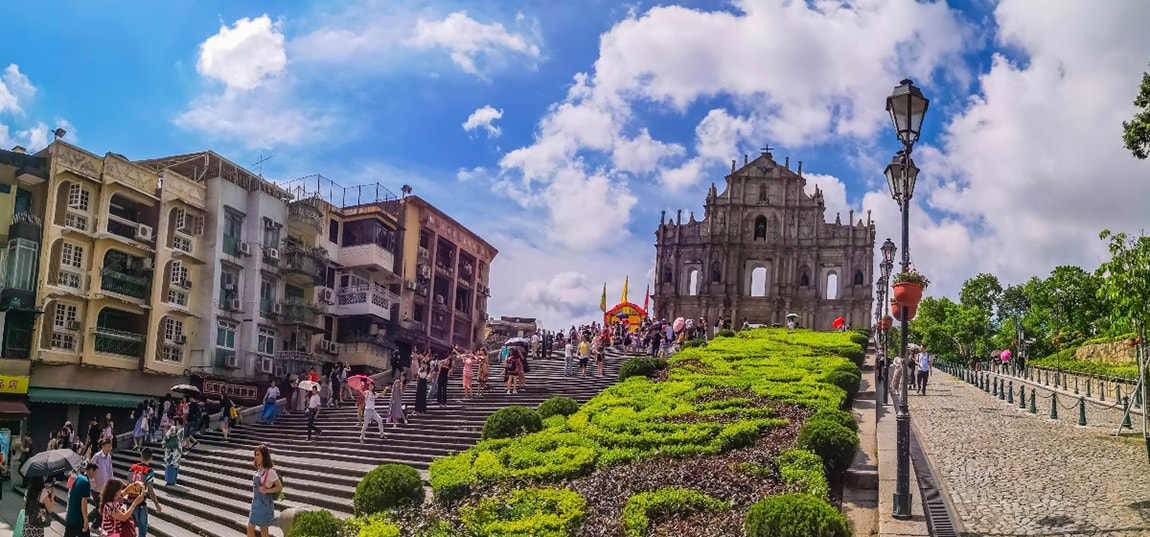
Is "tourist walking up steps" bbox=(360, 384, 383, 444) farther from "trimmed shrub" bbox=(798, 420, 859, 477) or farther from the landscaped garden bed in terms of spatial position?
"trimmed shrub" bbox=(798, 420, 859, 477)

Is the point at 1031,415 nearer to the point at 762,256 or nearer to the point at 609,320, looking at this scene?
the point at 609,320

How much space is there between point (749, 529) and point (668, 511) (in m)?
2.41

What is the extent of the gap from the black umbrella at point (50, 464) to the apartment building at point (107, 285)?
17.5 m

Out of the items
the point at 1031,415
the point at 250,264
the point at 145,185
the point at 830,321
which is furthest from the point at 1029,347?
the point at 145,185

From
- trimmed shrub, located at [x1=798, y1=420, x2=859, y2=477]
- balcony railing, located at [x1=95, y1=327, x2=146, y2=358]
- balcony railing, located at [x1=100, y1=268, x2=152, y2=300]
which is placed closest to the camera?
trimmed shrub, located at [x1=798, y1=420, x2=859, y2=477]

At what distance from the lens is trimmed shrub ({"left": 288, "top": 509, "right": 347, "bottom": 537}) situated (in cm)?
1327

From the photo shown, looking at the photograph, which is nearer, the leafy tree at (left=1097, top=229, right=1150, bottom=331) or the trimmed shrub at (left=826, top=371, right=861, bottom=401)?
the leafy tree at (left=1097, top=229, right=1150, bottom=331)

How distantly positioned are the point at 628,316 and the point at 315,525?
43.2m

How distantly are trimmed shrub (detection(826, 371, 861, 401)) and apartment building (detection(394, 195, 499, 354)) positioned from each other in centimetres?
3073

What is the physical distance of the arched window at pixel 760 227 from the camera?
6988cm

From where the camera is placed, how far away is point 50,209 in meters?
32.5

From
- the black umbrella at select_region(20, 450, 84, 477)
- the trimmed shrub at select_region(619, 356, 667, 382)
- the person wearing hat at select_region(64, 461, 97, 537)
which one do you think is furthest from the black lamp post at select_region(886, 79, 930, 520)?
the trimmed shrub at select_region(619, 356, 667, 382)

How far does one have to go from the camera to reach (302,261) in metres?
43.3

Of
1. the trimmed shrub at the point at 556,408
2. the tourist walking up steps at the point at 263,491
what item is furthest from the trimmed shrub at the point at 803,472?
the trimmed shrub at the point at 556,408
